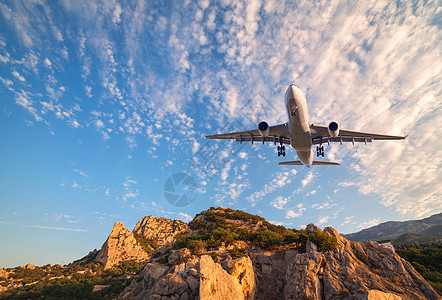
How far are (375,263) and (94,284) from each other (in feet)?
243

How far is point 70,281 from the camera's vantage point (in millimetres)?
65250

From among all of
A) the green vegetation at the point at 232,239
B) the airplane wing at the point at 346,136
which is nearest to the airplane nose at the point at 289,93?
the airplane wing at the point at 346,136

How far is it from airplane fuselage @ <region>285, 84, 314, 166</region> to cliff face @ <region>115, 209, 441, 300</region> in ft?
40.0

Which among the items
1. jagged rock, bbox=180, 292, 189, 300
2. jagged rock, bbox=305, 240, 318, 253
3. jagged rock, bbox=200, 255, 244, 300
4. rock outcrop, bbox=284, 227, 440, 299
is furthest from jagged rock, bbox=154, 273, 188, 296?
jagged rock, bbox=305, 240, 318, 253

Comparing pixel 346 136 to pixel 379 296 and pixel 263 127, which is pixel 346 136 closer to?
pixel 263 127

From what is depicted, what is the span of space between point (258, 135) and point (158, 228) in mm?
95667

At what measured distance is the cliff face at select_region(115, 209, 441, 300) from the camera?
1698 centimetres

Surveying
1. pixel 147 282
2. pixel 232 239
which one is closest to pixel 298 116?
pixel 232 239

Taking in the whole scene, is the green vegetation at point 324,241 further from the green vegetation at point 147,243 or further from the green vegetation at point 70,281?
the green vegetation at point 147,243

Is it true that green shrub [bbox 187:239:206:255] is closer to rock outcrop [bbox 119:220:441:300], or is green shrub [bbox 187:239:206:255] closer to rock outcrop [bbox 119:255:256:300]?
rock outcrop [bbox 119:220:441:300]

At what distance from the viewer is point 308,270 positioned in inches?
743

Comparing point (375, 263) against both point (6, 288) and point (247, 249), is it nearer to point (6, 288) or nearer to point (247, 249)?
point (247, 249)

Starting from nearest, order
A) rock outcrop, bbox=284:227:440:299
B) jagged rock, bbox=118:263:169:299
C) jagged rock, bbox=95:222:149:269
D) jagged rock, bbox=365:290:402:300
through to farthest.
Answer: jagged rock, bbox=365:290:402:300, rock outcrop, bbox=284:227:440:299, jagged rock, bbox=118:263:169:299, jagged rock, bbox=95:222:149:269

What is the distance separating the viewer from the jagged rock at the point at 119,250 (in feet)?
268
